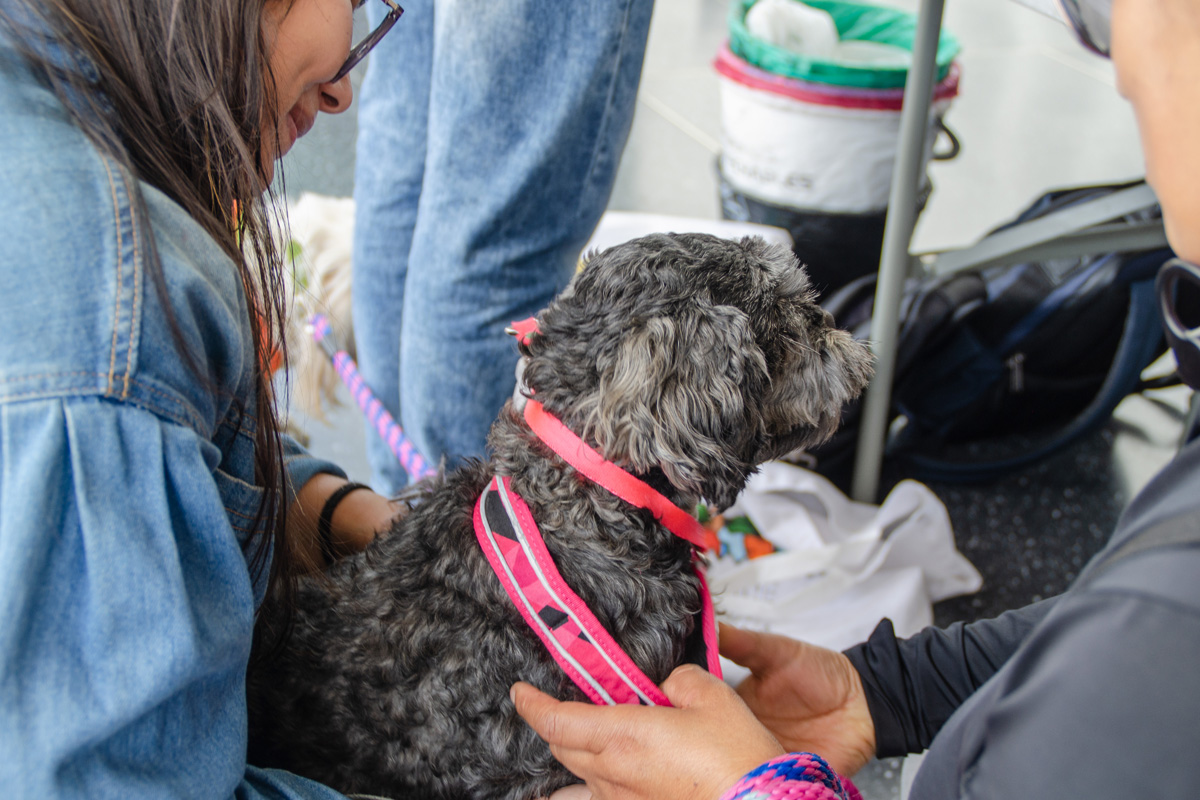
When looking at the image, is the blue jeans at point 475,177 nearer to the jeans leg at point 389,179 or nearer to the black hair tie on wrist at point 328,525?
the jeans leg at point 389,179

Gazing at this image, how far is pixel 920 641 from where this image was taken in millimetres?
1070

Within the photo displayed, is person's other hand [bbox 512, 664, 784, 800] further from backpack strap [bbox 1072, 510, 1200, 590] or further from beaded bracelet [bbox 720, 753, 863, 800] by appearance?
backpack strap [bbox 1072, 510, 1200, 590]

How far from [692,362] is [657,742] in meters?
0.39

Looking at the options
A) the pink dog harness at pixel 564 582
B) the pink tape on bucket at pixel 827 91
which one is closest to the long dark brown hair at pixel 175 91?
the pink dog harness at pixel 564 582

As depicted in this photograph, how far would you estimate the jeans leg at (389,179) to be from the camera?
1373 mm

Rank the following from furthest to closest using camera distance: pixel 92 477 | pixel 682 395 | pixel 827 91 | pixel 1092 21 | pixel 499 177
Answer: pixel 827 91 < pixel 499 177 < pixel 1092 21 < pixel 682 395 < pixel 92 477

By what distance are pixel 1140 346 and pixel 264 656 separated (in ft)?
6.06

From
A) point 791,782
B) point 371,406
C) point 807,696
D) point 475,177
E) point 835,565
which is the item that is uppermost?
point 475,177

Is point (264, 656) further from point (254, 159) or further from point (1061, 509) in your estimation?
point (1061, 509)

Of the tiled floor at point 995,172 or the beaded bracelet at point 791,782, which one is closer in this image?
the beaded bracelet at point 791,782

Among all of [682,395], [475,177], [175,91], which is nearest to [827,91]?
[475,177]

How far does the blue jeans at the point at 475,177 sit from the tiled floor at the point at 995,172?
130 millimetres

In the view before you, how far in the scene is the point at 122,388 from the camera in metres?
0.57

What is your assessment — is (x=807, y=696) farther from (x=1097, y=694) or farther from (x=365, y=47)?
(x=365, y=47)
